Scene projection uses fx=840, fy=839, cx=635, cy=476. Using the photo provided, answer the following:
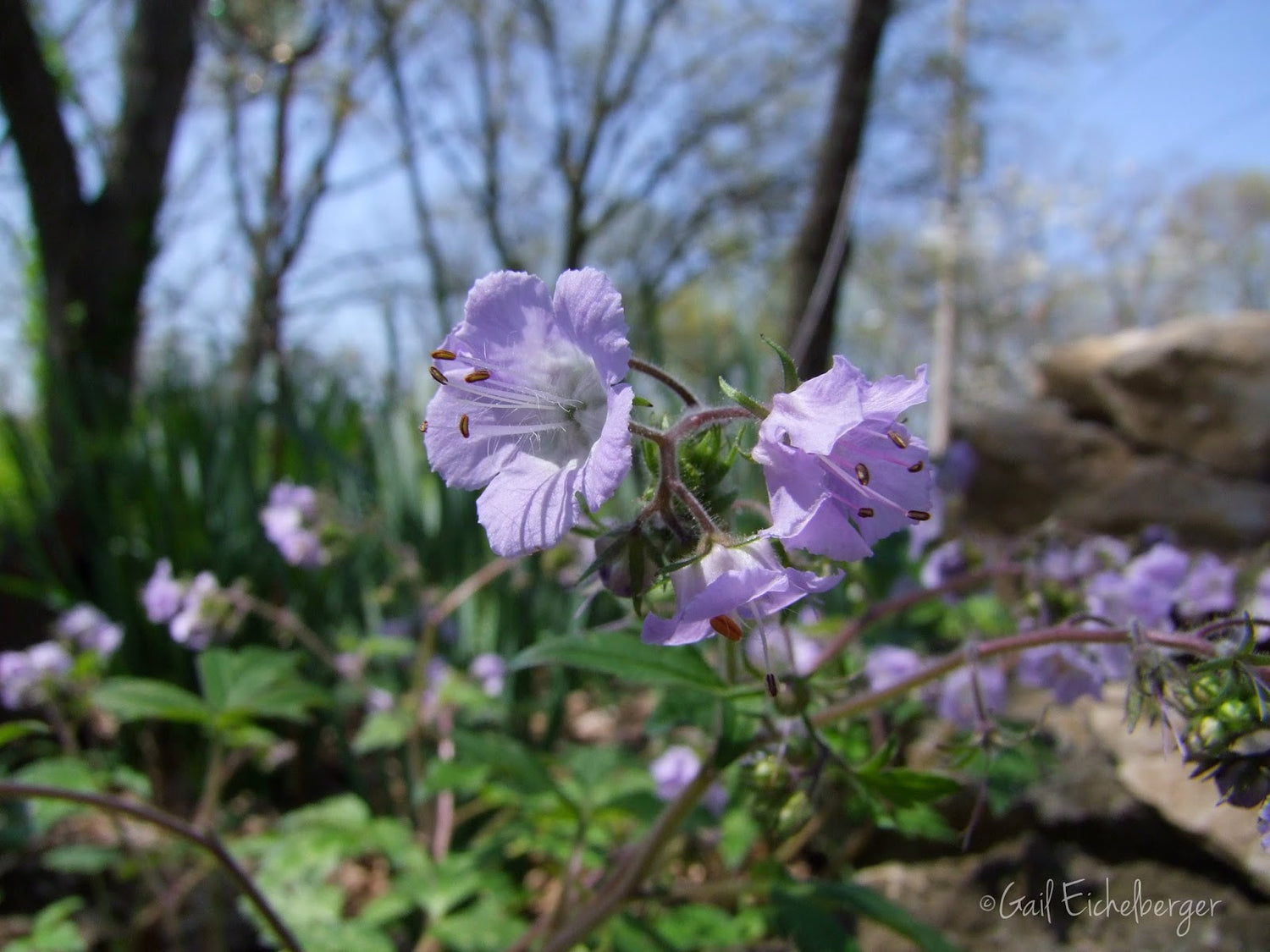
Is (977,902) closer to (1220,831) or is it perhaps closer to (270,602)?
(1220,831)

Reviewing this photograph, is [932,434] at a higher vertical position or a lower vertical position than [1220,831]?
lower

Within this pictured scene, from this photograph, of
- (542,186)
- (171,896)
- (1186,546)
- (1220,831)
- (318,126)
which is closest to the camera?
(1220,831)

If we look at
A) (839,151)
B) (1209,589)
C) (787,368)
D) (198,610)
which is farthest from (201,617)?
(839,151)

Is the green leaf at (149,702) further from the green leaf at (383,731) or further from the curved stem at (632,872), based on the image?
the curved stem at (632,872)

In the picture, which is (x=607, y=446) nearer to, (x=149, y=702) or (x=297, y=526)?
(x=149, y=702)

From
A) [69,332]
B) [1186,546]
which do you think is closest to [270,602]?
[69,332]

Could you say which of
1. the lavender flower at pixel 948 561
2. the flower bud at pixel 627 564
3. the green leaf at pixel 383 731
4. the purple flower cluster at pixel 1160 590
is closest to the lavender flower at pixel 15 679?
the green leaf at pixel 383 731

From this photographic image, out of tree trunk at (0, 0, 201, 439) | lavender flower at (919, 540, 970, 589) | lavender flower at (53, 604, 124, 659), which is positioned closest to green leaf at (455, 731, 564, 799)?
lavender flower at (919, 540, 970, 589)
